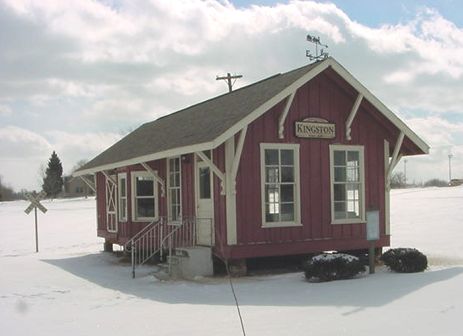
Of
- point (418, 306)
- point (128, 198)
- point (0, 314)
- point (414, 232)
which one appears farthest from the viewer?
point (414, 232)

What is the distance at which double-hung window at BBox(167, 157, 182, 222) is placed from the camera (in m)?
16.1

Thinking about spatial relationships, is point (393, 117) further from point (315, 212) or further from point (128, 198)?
point (128, 198)

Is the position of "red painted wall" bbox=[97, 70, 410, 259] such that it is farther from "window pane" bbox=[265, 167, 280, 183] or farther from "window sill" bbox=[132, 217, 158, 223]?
"window sill" bbox=[132, 217, 158, 223]

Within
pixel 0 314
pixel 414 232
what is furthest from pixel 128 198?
pixel 414 232

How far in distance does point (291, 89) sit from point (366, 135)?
2.95 metres

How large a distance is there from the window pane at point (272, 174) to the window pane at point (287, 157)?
276mm

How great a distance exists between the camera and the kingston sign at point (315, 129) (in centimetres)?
1448

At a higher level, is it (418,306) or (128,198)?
(128,198)

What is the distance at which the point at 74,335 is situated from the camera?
8.16m

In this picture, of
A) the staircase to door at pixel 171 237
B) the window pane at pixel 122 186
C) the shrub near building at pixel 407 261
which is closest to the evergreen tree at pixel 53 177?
the window pane at pixel 122 186

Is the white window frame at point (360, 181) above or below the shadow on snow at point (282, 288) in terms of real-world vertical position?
above

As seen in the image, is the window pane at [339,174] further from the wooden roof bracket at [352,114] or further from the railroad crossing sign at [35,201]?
the railroad crossing sign at [35,201]

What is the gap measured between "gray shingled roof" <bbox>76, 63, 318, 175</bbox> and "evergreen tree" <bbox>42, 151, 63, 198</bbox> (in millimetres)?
88507

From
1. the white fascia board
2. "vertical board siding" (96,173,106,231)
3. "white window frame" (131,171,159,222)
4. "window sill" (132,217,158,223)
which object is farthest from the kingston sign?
"vertical board siding" (96,173,106,231)
